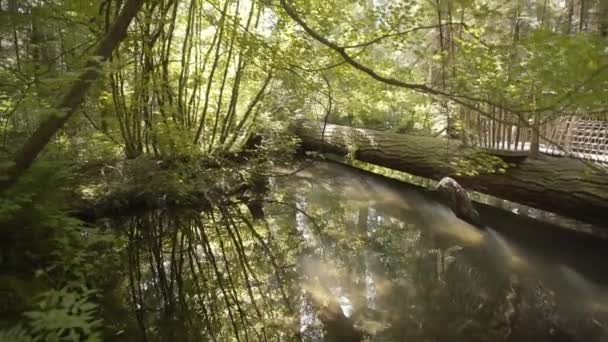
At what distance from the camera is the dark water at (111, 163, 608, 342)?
3.24 m

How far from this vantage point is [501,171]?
5477mm

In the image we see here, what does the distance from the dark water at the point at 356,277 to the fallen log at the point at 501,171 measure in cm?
43

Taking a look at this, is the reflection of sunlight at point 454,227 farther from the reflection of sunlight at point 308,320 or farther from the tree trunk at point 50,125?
the tree trunk at point 50,125

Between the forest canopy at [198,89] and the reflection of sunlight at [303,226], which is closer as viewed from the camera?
the forest canopy at [198,89]

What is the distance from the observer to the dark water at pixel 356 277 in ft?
10.6

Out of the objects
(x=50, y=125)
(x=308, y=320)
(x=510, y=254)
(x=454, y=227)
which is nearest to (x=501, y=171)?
(x=454, y=227)

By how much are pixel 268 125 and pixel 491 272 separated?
5.06 m

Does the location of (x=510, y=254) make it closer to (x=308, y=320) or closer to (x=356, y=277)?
(x=356, y=277)

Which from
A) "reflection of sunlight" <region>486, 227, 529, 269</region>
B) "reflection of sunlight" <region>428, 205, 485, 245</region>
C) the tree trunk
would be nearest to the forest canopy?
the tree trunk

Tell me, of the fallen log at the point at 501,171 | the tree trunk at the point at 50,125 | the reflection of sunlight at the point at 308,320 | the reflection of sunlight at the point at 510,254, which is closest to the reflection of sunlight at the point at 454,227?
the reflection of sunlight at the point at 510,254

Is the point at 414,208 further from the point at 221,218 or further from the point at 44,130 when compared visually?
the point at 44,130

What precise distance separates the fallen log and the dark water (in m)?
0.43

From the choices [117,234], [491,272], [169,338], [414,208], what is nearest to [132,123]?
[117,234]

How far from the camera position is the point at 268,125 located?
27.1 ft
